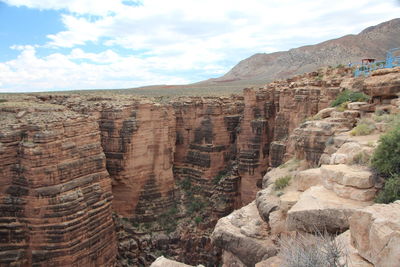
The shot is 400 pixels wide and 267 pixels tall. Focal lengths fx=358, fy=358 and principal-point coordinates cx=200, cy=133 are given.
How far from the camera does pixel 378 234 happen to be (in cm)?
471

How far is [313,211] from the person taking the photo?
6.59 metres

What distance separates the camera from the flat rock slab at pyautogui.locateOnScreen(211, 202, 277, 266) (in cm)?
809

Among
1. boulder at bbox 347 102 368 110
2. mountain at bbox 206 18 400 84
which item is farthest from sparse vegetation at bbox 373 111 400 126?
mountain at bbox 206 18 400 84

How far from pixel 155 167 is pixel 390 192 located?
62.7ft

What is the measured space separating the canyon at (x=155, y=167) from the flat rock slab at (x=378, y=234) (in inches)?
51.8

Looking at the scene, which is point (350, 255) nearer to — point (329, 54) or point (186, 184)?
point (186, 184)

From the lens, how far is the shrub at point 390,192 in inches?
251

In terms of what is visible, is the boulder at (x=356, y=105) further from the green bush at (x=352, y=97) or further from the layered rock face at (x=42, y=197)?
the layered rock face at (x=42, y=197)

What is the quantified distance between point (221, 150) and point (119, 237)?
33.1 ft

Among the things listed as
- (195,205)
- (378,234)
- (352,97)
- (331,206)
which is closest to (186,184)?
(195,205)

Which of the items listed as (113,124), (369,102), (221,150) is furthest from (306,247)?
(221,150)

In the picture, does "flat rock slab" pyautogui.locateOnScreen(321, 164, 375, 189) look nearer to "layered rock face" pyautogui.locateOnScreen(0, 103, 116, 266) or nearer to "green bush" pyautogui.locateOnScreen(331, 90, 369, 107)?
"green bush" pyautogui.locateOnScreen(331, 90, 369, 107)

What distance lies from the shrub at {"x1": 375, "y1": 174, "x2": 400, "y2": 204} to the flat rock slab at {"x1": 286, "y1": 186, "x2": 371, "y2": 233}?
11.1 inches

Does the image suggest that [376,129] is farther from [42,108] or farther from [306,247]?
[42,108]
